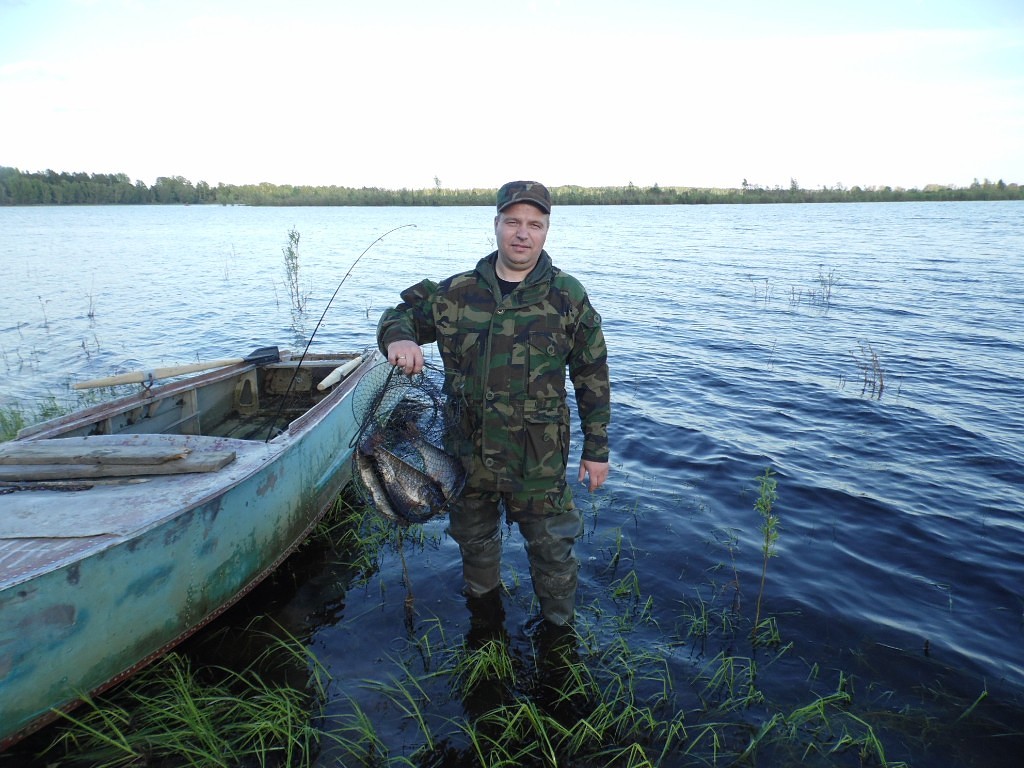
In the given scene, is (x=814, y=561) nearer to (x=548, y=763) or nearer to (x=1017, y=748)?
(x=1017, y=748)

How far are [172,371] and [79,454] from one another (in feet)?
6.62

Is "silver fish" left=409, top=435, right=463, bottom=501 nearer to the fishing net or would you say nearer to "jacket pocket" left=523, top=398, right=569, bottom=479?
the fishing net

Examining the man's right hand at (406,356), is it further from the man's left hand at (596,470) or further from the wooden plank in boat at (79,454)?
the wooden plank in boat at (79,454)

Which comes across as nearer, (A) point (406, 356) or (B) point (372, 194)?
(A) point (406, 356)

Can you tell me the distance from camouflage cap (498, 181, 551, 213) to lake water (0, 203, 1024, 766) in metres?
2.68

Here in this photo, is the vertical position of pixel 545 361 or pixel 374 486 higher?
pixel 545 361

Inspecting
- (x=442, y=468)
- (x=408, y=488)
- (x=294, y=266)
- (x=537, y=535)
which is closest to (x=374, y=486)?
(x=408, y=488)

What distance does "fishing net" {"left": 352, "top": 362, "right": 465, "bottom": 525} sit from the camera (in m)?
3.34

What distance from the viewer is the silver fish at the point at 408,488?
333 cm

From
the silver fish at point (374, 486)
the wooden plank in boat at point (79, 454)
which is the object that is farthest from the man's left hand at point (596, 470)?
the wooden plank in boat at point (79, 454)

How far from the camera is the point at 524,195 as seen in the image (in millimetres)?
3023

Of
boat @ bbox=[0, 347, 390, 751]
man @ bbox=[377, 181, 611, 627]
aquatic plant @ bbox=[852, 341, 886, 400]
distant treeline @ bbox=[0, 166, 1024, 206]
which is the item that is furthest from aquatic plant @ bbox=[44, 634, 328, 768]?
distant treeline @ bbox=[0, 166, 1024, 206]

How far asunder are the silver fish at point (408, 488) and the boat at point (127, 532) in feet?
1.50

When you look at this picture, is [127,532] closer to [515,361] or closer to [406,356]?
[406,356]
